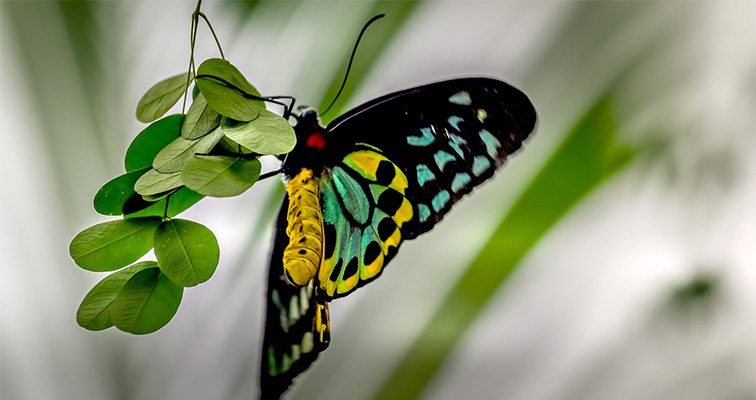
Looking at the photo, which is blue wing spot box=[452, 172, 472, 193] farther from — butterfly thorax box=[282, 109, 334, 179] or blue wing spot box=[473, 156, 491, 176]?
butterfly thorax box=[282, 109, 334, 179]

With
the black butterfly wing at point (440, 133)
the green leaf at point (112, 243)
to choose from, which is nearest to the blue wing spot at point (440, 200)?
the black butterfly wing at point (440, 133)

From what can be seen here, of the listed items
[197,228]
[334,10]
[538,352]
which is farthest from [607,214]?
[197,228]

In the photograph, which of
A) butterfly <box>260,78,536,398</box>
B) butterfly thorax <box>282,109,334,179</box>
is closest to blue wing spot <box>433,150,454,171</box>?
butterfly <box>260,78,536,398</box>

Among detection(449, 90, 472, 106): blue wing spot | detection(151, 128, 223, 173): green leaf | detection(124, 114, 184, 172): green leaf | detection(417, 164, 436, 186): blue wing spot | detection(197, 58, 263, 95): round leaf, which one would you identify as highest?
detection(449, 90, 472, 106): blue wing spot

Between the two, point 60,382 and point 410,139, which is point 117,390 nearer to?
point 60,382

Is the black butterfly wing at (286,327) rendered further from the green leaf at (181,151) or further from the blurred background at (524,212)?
the green leaf at (181,151)
